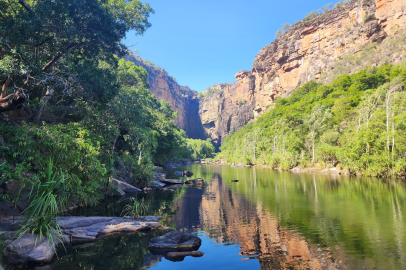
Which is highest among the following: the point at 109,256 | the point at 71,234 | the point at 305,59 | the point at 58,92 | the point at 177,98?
the point at 177,98

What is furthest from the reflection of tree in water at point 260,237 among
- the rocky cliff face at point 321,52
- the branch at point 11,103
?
the rocky cliff face at point 321,52

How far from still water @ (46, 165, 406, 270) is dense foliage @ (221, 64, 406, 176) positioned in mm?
12447

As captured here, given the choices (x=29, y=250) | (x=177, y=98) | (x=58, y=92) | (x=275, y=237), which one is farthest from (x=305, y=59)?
(x=29, y=250)

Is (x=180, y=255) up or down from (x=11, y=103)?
down

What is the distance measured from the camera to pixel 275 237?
368 inches

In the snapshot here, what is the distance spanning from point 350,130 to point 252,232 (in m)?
34.4

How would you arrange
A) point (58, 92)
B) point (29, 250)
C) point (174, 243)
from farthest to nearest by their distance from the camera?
point (58, 92) → point (174, 243) → point (29, 250)

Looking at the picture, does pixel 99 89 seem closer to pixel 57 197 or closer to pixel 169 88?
pixel 57 197

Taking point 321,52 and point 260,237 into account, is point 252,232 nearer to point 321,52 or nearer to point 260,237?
point 260,237

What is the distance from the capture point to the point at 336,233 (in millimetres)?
9562

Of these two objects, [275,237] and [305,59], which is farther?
[305,59]

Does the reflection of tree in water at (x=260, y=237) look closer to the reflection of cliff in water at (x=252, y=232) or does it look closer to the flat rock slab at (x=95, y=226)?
the reflection of cliff in water at (x=252, y=232)

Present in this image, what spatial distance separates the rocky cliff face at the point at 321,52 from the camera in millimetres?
62409

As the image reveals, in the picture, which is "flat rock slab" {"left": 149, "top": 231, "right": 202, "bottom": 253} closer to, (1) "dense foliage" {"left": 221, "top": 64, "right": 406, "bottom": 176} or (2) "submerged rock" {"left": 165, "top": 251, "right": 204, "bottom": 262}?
(2) "submerged rock" {"left": 165, "top": 251, "right": 204, "bottom": 262}
